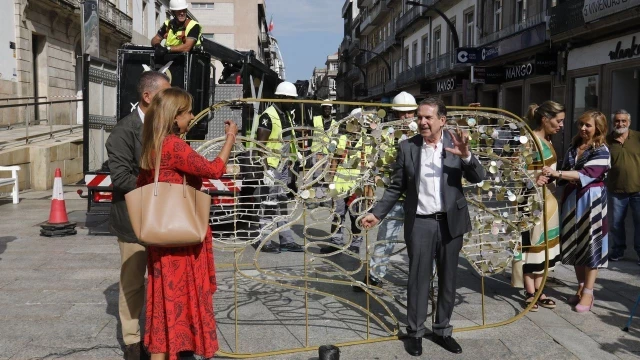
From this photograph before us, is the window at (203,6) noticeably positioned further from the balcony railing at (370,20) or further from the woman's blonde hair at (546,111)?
the woman's blonde hair at (546,111)

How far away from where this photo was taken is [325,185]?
455cm

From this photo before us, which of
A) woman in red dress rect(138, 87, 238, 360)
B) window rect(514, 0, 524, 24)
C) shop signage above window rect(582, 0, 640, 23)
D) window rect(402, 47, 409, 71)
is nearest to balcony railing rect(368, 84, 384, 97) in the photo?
window rect(402, 47, 409, 71)

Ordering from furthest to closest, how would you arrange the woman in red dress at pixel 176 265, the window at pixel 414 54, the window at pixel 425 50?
the window at pixel 414 54, the window at pixel 425 50, the woman in red dress at pixel 176 265

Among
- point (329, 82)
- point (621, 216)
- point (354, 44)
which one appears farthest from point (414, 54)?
point (329, 82)

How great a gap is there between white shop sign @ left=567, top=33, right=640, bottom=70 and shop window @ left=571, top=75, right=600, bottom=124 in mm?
424

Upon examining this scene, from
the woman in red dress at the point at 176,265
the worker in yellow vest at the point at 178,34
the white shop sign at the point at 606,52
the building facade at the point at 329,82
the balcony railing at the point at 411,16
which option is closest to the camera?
the woman in red dress at the point at 176,265

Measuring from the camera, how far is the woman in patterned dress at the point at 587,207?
5.32m

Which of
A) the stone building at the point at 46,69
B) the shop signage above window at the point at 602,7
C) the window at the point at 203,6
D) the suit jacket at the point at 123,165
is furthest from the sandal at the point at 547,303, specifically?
the window at the point at 203,6

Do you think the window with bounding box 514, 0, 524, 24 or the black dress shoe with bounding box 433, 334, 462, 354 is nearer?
the black dress shoe with bounding box 433, 334, 462, 354

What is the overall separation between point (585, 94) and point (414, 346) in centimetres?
1634

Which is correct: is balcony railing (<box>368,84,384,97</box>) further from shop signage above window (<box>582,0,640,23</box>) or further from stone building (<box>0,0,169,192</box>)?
shop signage above window (<box>582,0,640,23</box>)

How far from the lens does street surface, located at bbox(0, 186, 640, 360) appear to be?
4320mm

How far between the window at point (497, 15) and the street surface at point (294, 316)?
20.2m

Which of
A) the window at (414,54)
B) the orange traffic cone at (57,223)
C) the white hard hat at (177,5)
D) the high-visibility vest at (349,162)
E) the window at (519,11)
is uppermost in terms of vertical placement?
the window at (414,54)
